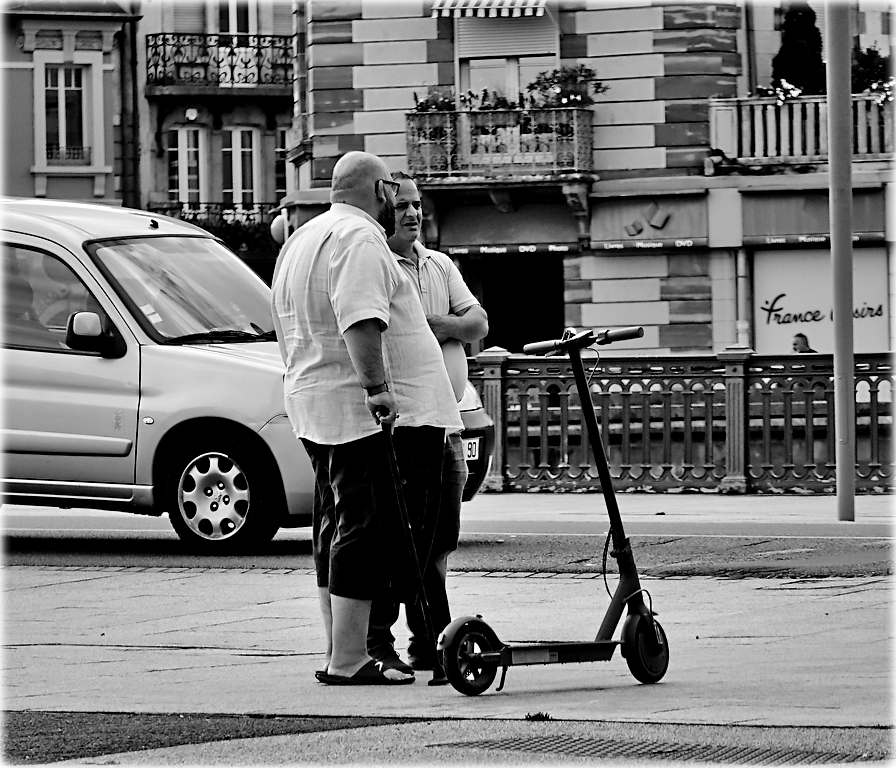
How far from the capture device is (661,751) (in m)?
4.90

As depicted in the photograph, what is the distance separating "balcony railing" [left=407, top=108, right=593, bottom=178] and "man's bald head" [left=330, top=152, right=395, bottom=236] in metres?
20.8

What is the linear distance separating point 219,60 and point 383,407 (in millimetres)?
39368

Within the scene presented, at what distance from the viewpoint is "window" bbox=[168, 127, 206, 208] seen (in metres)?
44.8

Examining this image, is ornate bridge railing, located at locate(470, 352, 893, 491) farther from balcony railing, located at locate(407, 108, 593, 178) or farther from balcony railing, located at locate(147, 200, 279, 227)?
balcony railing, located at locate(147, 200, 279, 227)

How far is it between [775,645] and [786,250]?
2069 centimetres

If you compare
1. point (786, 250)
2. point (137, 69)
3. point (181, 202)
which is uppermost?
point (137, 69)

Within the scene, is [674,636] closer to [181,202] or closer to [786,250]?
[786,250]

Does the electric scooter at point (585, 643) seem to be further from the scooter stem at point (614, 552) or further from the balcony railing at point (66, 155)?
the balcony railing at point (66, 155)

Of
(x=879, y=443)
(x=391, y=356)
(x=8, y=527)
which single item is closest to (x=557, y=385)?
(x=879, y=443)

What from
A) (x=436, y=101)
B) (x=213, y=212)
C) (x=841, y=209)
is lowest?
(x=841, y=209)

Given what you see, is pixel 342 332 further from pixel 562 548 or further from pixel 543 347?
pixel 562 548

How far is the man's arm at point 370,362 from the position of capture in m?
6.24

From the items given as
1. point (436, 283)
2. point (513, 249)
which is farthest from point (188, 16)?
point (436, 283)

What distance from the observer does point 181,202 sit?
143 ft
